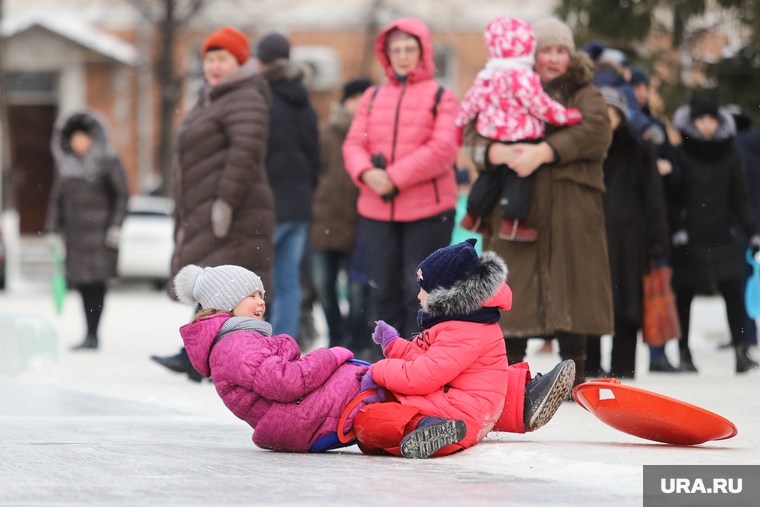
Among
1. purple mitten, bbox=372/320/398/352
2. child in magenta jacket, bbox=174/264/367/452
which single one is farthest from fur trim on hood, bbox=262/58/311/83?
purple mitten, bbox=372/320/398/352

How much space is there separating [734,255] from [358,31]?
73.1ft

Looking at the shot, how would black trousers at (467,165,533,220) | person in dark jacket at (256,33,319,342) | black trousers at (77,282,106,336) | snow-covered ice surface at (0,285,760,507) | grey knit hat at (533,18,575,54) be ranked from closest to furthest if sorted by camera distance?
1. snow-covered ice surface at (0,285,760,507)
2. black trousers at (467,165,533,220)
3. grey knit hat at (533,18,575,54)
4. person in dark jacket at (256,33,319,342)
5. black trousers at (77,282,106,336)

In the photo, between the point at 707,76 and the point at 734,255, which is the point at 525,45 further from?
the point at 707,76

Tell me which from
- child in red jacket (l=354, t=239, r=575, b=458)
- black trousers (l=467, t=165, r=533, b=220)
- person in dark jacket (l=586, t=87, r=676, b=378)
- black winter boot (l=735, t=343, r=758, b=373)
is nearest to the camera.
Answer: child in red jacket (l=354, t=239, r=575, b=458)

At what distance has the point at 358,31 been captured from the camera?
1169 inches

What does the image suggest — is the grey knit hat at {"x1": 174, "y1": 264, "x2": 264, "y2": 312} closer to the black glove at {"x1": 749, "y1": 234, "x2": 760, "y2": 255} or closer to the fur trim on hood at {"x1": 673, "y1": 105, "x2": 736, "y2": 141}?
the fur trim on hood at {"x1": 673, "y1": 105, "x2": 736, "y2": 141}

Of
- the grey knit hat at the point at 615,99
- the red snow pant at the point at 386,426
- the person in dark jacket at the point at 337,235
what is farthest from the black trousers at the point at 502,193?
the person in dark jacket at the point at 337,235

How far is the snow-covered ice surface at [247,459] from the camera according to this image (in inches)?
147

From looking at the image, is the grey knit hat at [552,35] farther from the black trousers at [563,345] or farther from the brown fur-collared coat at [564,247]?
the black trousers at [563,345]

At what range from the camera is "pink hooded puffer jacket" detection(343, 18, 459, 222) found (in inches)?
261

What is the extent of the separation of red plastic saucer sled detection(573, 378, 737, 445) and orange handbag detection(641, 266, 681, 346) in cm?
300

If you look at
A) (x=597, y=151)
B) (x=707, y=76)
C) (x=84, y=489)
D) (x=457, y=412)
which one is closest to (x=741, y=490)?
(x=457, y=412)

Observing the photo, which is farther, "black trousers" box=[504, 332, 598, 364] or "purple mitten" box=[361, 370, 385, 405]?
"black trousers" box=[504, 332, 598, 364]

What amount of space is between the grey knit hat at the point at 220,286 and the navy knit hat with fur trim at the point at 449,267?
0.73 m
